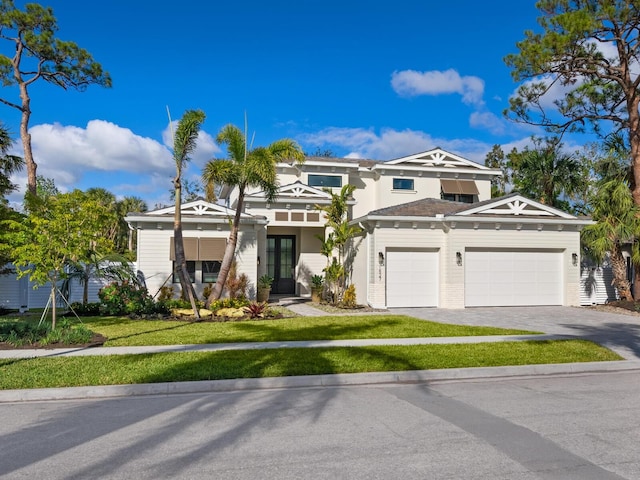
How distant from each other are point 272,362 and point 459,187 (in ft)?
63.3

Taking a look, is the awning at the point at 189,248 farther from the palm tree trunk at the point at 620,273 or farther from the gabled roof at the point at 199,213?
the palm tree trunk at the point at 620,273

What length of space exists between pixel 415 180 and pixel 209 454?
22.3 metres

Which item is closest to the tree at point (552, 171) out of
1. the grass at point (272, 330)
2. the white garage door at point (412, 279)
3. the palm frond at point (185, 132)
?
the white garage door at point (412, 279)

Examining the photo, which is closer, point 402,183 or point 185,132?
point 185,132

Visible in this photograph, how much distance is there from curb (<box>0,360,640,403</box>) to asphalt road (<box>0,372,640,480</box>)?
248 millimetres

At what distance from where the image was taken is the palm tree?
19156 millimetres

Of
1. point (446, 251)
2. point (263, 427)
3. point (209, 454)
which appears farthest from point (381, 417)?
point (446, 251)

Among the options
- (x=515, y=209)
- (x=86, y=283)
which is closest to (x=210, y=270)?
(x=86, y=283)

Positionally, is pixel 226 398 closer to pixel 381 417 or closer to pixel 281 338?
pixel 381 417

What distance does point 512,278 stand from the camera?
1900 cm

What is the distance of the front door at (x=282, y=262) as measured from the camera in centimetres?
2402

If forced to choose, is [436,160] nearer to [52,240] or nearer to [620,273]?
[620,273]

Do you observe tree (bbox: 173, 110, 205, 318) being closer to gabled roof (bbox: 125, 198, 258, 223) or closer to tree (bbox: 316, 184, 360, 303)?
gabled roof (bbox: 125, 198, 258, 223)

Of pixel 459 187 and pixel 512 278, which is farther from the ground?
pixel 459 187
